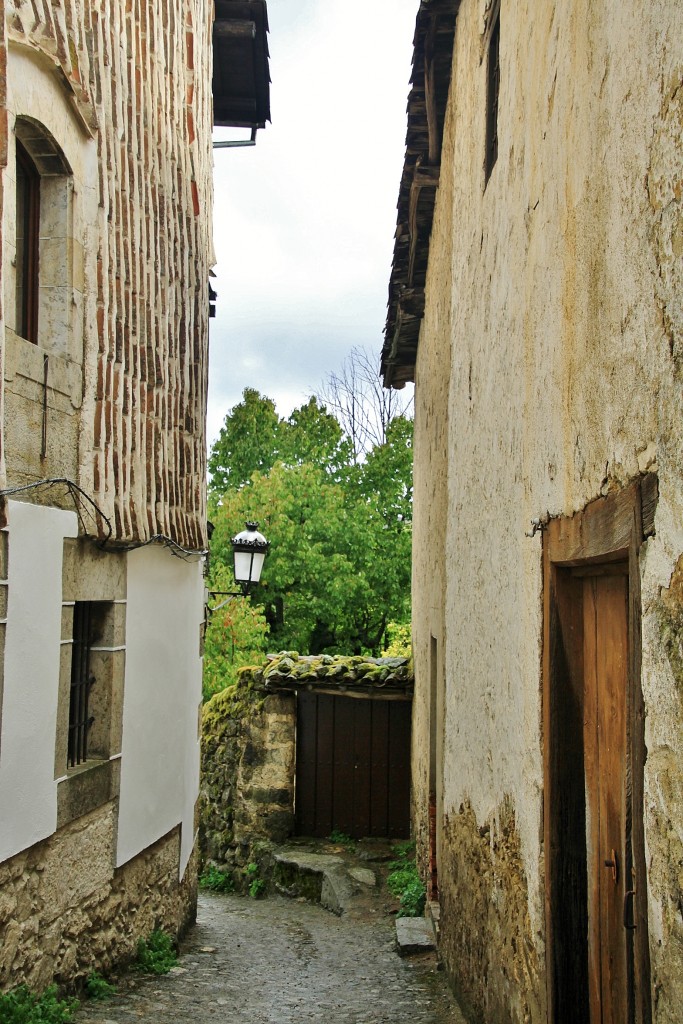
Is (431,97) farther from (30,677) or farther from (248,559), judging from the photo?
(30,677)

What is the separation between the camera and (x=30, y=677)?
4.45 m

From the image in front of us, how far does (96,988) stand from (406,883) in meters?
3.70

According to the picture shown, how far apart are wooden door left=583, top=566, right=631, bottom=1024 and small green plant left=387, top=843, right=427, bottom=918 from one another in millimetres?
4624

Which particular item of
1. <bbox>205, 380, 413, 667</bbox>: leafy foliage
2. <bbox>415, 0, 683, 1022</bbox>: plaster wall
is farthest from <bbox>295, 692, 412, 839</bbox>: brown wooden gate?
<bbox>205, 380, 413, 667</bbox>: leafy foliage

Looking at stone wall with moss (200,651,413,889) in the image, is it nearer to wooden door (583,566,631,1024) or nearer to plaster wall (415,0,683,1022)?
plaster wall (415,0,683,1022)

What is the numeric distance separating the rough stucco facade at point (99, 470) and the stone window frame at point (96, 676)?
0.01 m

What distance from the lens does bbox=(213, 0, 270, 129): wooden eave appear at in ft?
27.9

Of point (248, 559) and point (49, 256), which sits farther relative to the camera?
point (248, 559)

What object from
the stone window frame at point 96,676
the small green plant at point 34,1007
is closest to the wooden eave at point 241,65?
the stone window frame at point 96,676

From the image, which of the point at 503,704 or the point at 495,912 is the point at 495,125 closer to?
the point at 503,704

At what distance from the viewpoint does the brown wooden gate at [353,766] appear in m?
10.2

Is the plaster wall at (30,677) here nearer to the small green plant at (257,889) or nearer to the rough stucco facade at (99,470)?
the rough stucco facade at (99,470)

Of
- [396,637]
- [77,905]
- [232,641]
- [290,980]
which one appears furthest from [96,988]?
[396,637]

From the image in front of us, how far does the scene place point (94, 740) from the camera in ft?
18.2
